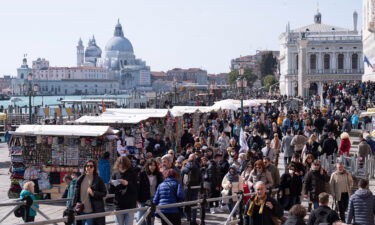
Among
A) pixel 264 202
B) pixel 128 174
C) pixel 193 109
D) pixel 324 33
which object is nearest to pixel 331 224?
pixel 264 202

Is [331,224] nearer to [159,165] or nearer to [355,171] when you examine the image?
[159,165]

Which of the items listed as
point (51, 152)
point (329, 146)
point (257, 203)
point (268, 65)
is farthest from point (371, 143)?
point (268, 65)

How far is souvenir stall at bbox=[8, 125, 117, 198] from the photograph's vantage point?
532 inches

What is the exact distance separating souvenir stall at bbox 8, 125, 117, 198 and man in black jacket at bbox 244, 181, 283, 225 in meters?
5.76

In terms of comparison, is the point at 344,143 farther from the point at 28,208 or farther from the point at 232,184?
the point at 28,208

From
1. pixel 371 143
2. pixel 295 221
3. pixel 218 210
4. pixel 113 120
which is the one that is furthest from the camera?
pixel 113 120

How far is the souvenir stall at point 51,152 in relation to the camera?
532 inches

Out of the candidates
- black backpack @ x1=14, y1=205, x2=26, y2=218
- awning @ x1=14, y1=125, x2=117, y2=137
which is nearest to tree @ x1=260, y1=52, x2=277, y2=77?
awning @ x1=14, y1=125, x2=117, y2=137

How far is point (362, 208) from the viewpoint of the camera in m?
8.57

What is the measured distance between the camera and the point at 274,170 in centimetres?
1080

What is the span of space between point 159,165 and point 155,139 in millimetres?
4896

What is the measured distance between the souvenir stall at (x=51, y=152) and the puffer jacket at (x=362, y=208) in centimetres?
598

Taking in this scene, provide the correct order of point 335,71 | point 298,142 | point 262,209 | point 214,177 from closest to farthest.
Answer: point 262,209 < point 214,177 < point 298,142 < point 335,71

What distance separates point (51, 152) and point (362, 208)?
7.00m
